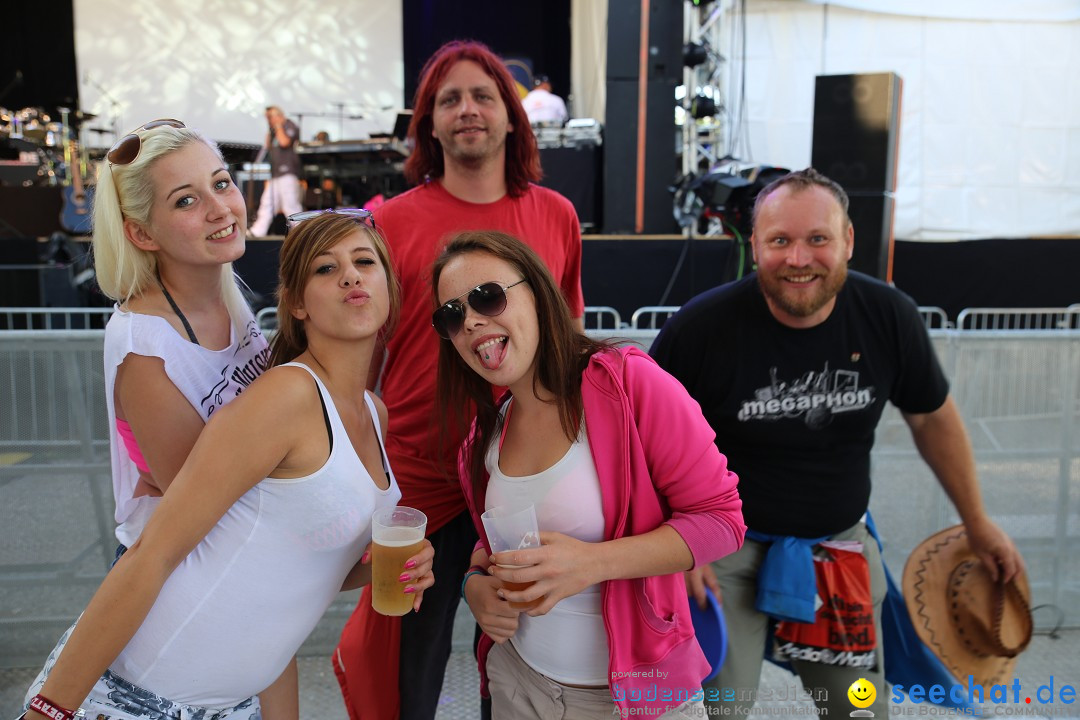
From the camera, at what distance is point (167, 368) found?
159 cm

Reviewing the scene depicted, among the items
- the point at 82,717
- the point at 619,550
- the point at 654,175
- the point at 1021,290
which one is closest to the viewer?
the point at 82,717

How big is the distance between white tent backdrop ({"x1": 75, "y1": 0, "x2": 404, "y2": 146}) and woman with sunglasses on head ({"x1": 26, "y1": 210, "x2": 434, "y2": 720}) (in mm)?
14690

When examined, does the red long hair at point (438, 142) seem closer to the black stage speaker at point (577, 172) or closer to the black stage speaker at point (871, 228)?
the black stage speaker at point (871, 228)

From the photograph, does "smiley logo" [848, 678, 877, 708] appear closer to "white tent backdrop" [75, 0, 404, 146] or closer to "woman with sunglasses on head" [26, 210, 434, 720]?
"woman with sunglasses on head" [26, 210, 434, 720]

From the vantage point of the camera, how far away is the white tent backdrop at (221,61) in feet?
51.2

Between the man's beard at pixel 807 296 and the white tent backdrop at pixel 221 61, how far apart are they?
14.4m

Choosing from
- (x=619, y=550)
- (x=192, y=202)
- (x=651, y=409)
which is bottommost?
(x=619, y=550)

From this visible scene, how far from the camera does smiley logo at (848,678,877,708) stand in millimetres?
2295

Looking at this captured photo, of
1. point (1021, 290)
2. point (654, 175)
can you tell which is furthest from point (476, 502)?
point (1021, 290)

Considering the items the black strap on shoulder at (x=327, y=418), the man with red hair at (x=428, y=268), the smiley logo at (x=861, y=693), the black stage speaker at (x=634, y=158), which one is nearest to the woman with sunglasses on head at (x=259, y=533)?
the black strap on shoulder at (x=327, y=418)

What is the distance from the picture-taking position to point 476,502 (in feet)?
6.20

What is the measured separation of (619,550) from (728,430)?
2.86 ft

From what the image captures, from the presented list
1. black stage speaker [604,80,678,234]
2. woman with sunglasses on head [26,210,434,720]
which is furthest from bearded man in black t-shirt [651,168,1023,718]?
black stage speaker [604,80,678,234]

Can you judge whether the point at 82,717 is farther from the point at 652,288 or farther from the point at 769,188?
the point at 652,288
